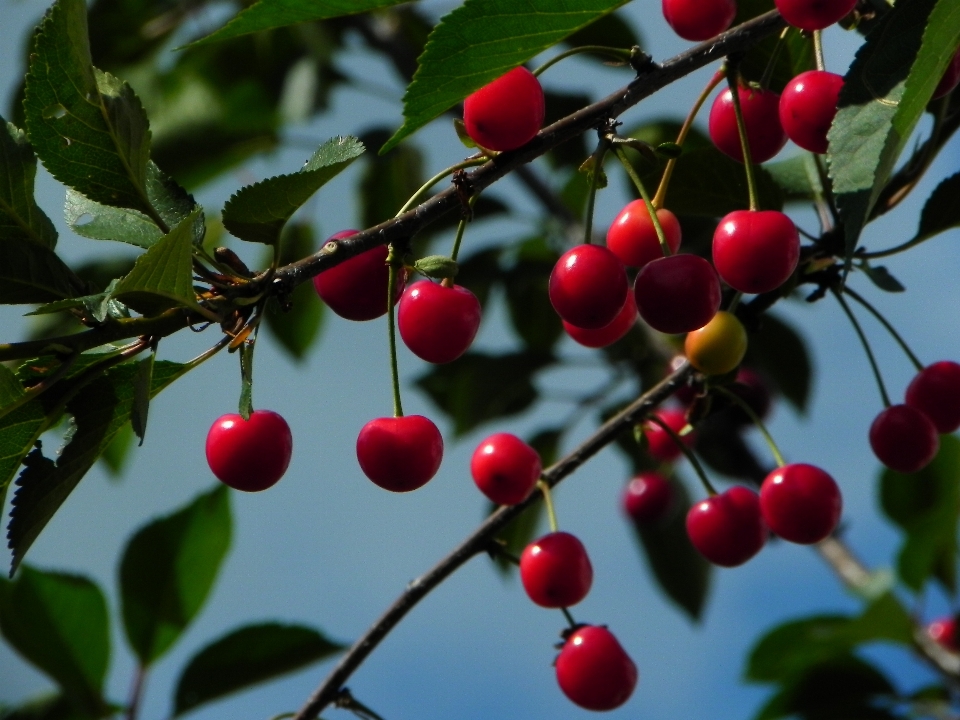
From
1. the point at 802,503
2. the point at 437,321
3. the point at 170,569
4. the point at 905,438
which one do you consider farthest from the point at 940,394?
the point at 170,569

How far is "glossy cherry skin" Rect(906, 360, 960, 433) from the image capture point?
1969 millimetres

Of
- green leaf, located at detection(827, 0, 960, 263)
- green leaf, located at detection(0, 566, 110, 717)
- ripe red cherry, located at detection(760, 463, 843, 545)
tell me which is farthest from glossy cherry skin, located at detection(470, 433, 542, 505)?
green leaf, located at detection(0, 566, 110, 717)

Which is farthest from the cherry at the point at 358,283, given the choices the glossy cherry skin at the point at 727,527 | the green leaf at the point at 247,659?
the green leaf at the point at 247,659

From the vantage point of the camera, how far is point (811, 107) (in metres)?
1.58

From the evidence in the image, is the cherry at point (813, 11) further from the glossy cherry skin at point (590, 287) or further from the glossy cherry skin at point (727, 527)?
the glossy cherry skin at point (727, 527)

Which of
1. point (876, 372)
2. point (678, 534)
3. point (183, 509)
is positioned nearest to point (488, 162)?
point (876, 372)

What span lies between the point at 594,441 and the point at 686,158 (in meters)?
0.55

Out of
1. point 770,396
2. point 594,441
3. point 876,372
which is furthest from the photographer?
point 770,396

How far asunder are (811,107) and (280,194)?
0.80 meters

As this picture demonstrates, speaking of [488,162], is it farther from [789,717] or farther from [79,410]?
[789,717]

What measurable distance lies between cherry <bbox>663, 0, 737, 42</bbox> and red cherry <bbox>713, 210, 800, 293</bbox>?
1.24 ft

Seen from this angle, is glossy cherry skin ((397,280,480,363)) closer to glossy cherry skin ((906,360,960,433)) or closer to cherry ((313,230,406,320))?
cherry ((313,230,406,320))

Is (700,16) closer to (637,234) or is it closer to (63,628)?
(637,234)

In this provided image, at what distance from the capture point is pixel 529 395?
14.2ft
